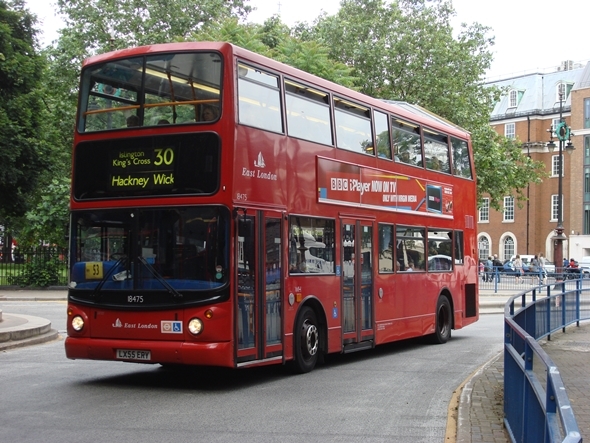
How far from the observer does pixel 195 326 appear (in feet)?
34.8

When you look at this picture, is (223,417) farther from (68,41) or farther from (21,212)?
(68,41)

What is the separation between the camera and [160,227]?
35.9 feet

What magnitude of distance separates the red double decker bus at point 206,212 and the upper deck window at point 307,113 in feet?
0.10

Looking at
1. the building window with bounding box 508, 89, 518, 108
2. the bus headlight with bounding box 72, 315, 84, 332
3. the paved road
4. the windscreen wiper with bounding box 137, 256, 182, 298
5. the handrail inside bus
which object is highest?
the building window with bounding box 508, 89, 518, 108

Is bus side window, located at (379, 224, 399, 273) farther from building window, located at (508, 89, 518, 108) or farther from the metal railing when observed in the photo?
building window, located at (508, 89, 518, 108)

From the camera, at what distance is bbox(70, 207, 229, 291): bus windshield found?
10.7 meters

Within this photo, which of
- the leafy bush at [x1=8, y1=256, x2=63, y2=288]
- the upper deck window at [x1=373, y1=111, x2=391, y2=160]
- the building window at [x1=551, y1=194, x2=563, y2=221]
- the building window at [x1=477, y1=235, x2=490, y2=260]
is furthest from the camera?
the building window at [x1=477, y1=235, x2=490, y2=260]

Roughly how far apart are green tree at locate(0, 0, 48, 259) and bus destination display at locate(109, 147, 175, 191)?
11191mm

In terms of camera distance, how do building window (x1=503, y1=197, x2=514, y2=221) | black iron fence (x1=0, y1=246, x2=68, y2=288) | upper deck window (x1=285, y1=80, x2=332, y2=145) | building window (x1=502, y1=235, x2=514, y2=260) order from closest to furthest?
upper deck window (x1=285, y1=80, x2=332, y2=145) < black iron fence (x1=0, y1=246, x2=68, y2=288) < building window (x1=503, y1=197, x2=514, y2=221) < building window (x1=502, y1=235, x2=514, y2=260)

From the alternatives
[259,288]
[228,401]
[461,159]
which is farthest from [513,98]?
[228,401]

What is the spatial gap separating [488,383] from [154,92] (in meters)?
5.66

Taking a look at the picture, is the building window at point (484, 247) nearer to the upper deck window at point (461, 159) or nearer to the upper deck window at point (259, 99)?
the upper deck window at point (461, 159)

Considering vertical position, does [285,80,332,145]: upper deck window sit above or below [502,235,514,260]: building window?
above

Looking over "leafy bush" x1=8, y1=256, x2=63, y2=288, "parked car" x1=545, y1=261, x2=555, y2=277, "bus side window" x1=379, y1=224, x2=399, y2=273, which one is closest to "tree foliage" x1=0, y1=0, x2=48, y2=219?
"leafy bush" x1=8, y1=256, x2=63, y2=288
